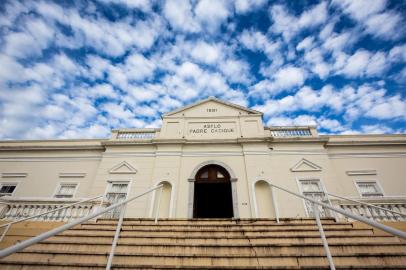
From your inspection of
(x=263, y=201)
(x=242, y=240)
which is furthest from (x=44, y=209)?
(x=263, y=201)

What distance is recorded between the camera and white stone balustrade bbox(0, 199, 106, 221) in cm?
573

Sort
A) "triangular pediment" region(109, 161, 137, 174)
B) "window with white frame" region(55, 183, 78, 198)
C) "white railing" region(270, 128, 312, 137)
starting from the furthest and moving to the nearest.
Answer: "white railing" region(270, 128, 312, 137), "triangular pediment" region(109, 161, 137, 174), "window with white frame" region(55, 183, 78, 198)

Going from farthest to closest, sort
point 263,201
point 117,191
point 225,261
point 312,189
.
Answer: point 117,191, point 312,189, point 263,201, point 225,261

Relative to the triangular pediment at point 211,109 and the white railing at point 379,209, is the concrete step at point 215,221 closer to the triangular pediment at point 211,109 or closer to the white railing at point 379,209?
the white railing at point 379,209

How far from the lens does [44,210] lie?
19.2ft

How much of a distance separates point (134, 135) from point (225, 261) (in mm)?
8408

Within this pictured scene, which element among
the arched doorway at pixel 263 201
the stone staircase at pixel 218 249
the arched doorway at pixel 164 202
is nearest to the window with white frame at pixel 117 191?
the arched doorway at pixel 164 202

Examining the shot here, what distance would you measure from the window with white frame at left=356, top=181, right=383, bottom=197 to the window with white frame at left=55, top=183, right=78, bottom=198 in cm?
1286

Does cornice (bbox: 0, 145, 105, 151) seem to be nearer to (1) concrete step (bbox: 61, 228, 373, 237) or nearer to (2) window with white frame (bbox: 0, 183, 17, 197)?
(2) window with white frame (bbox: 0, 183, 17, 197)

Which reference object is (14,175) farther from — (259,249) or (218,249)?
(259,249)

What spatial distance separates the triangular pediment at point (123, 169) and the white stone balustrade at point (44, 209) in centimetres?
267

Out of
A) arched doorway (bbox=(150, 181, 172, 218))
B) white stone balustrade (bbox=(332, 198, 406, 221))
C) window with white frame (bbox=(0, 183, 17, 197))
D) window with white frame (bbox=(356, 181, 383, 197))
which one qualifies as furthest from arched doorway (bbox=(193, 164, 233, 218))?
window with white frame (bbox=(0, 183, 17, 197))

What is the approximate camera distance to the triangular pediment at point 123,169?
8.64 meters

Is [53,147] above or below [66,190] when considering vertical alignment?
above
